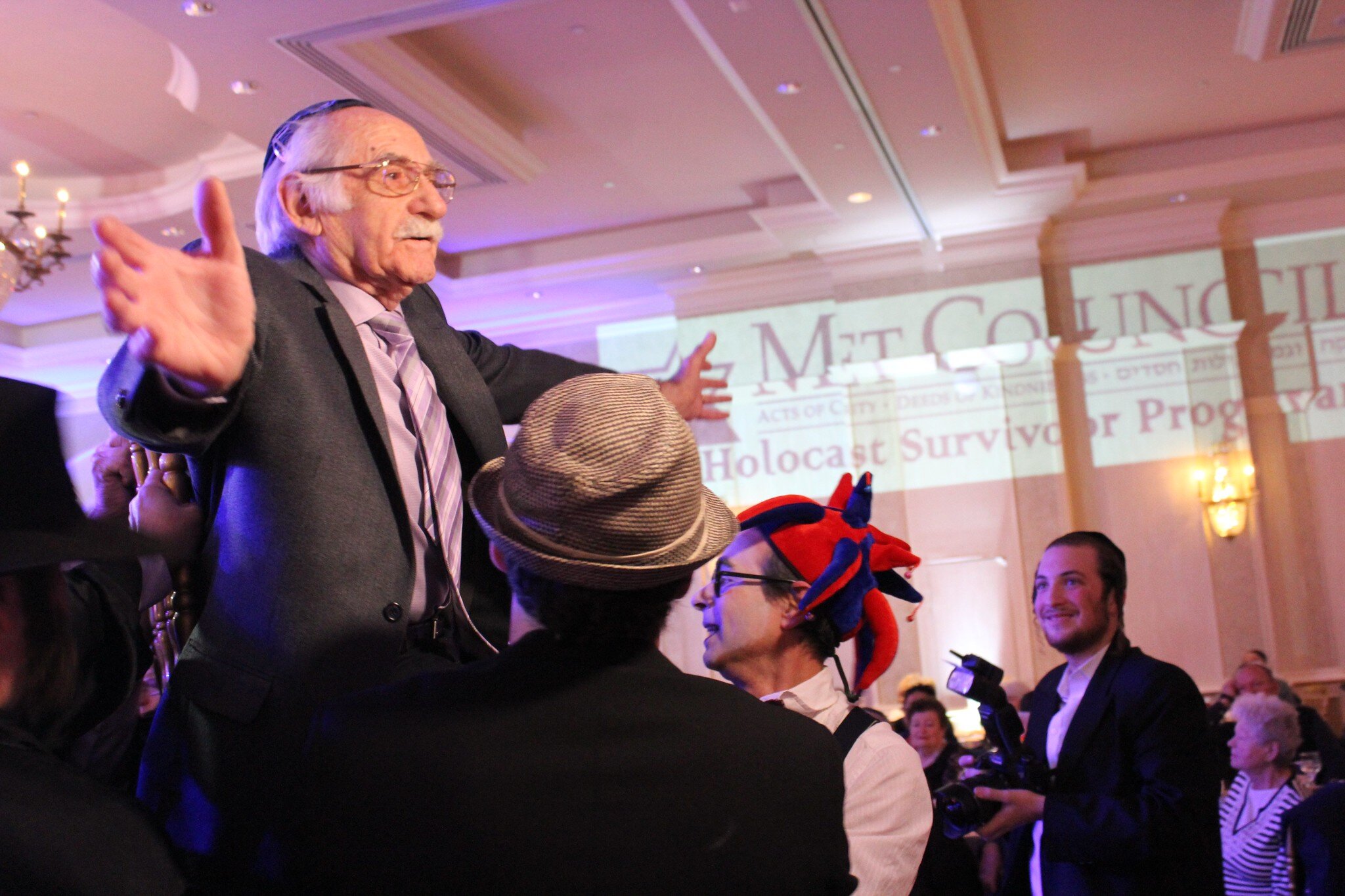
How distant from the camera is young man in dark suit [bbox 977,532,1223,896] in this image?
2842 mm

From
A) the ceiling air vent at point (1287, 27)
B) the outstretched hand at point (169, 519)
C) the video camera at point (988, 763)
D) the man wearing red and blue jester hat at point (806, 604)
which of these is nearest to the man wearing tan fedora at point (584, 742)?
the outstretched hand at point (169, 519)

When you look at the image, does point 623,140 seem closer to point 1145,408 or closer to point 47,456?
point 1145,408

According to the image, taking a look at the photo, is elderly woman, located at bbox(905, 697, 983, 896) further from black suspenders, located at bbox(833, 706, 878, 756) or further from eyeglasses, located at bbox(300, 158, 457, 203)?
eyeglasses, located at bbox(300, 158, 457, 203)

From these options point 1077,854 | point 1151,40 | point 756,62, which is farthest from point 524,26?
point 1077,854

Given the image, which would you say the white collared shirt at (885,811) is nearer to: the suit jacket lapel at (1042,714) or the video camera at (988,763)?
the video camera at (988,763)

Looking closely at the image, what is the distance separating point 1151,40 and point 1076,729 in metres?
5.48

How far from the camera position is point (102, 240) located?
1220 millimetres

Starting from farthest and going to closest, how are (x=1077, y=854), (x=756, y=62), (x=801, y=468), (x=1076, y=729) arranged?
(x=801, y=468) → (x=756, y=62) → (x=1076, y=729) → (x=1077, y=854)

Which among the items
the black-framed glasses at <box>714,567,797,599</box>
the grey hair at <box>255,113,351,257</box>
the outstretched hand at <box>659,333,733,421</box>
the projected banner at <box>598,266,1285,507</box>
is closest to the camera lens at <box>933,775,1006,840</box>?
the black-framed glasses at <box>714,567,797,599</box>

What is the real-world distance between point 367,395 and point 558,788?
606 millimetres

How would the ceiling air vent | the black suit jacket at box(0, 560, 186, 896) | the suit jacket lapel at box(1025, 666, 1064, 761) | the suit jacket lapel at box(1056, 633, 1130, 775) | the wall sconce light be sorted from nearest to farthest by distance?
1. the black suit jacket at box(0, 560, 186, 896)
2. the suit jacket lapel at box(1056, 633, 1130, 775)
3. the suit jacket lapel at box(1025, 666, 1064, 761)
4. the ceiling air vent
5. the wall sconce light

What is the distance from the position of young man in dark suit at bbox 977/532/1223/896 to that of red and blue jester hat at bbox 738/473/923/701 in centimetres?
68

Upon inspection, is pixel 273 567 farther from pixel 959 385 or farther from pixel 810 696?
pixel 959 385

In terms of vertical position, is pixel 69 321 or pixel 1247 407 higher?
pixel 69 321
